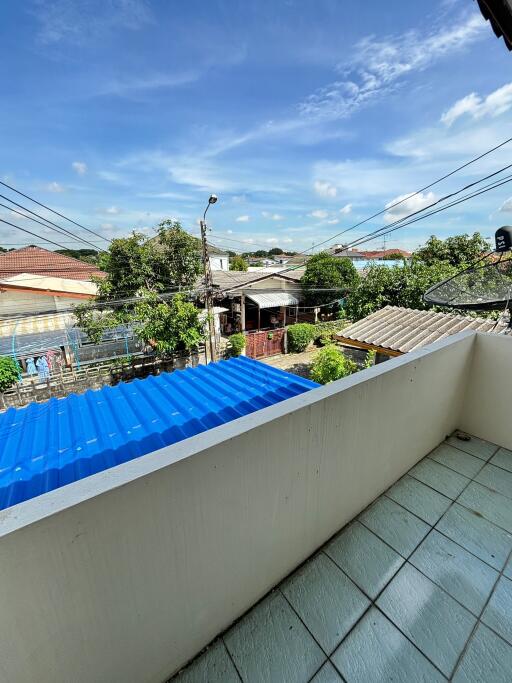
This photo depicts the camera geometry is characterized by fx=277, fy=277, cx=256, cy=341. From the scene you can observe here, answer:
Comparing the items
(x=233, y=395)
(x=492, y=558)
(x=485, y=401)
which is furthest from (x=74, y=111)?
(x=492, y=558)

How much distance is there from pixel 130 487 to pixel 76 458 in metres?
1.16

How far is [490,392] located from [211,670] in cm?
314

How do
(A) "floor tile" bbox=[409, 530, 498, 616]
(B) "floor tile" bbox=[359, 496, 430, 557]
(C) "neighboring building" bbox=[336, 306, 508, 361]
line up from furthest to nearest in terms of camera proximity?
(C) "neighboring building" bbox=[336, 306, 508, 361]
(B) "floor tile" bbox=[359, 496, 430, 557]
(A) "floor tile" bbox=[409, 530, 498, 616]

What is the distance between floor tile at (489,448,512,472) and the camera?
253 centimetres

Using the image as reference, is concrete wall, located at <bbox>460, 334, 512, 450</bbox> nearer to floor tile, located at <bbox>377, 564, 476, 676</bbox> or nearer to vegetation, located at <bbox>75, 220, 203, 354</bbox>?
floor tile, located at <bbox>377, 564, 476, 676</bbox>

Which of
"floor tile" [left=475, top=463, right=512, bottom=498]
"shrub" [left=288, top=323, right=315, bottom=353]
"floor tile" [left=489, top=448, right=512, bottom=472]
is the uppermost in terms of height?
"floor tile" [left=489, top=448, right=512, bottom=472]

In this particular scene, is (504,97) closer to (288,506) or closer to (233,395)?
(233,395)

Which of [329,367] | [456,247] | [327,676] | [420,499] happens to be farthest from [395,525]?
[456,247]

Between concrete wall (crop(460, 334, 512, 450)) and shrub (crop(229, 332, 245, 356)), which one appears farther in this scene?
shrub (crop(229, 332, 245, 356))

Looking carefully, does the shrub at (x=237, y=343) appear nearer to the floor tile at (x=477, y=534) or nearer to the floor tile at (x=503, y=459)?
the floor tile at (x=503, y=459)

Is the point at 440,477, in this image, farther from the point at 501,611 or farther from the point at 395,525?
the point at 501,611

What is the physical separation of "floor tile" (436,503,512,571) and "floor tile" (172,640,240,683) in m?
1.59

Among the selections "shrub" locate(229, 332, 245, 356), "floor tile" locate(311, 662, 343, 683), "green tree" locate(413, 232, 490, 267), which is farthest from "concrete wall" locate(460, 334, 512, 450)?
"green tree" locate(413, 232, 490, 267)

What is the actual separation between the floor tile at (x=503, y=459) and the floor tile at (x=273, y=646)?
89.9 inches
